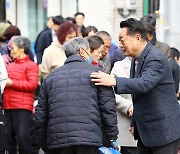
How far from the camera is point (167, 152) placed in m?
6.27

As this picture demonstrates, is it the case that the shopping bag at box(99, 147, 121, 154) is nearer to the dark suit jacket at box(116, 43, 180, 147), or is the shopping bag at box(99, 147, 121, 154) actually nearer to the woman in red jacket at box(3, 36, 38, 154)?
the dark suit jacket at box(116, 43, 180, 147)

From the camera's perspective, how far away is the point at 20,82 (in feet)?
29.0

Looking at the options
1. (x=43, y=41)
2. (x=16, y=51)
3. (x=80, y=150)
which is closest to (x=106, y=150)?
(x=80, y=150)

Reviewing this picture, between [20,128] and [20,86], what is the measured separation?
662mm

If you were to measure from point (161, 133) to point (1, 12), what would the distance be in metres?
11.6

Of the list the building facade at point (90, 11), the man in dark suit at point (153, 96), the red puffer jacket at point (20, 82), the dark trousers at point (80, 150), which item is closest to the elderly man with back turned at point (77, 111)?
the dark trousers at point (80, 150)

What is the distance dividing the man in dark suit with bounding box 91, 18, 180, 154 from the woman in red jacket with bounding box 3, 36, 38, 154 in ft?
9.29

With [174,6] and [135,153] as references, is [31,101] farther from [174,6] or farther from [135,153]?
[174,6]

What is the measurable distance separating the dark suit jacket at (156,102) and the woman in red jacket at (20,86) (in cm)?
288

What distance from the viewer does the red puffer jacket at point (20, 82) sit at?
888 centimetres

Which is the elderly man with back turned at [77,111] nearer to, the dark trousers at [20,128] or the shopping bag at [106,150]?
the shopping bag at [106,150]

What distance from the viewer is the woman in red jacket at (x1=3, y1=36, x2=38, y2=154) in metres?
8.88

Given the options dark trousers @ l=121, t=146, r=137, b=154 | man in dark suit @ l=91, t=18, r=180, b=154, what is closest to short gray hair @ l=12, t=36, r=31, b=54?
dark trousers @ l=121, t=146, r=137, b=154

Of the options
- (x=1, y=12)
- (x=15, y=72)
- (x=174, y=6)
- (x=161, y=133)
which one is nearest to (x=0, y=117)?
(x=15, y=72)
